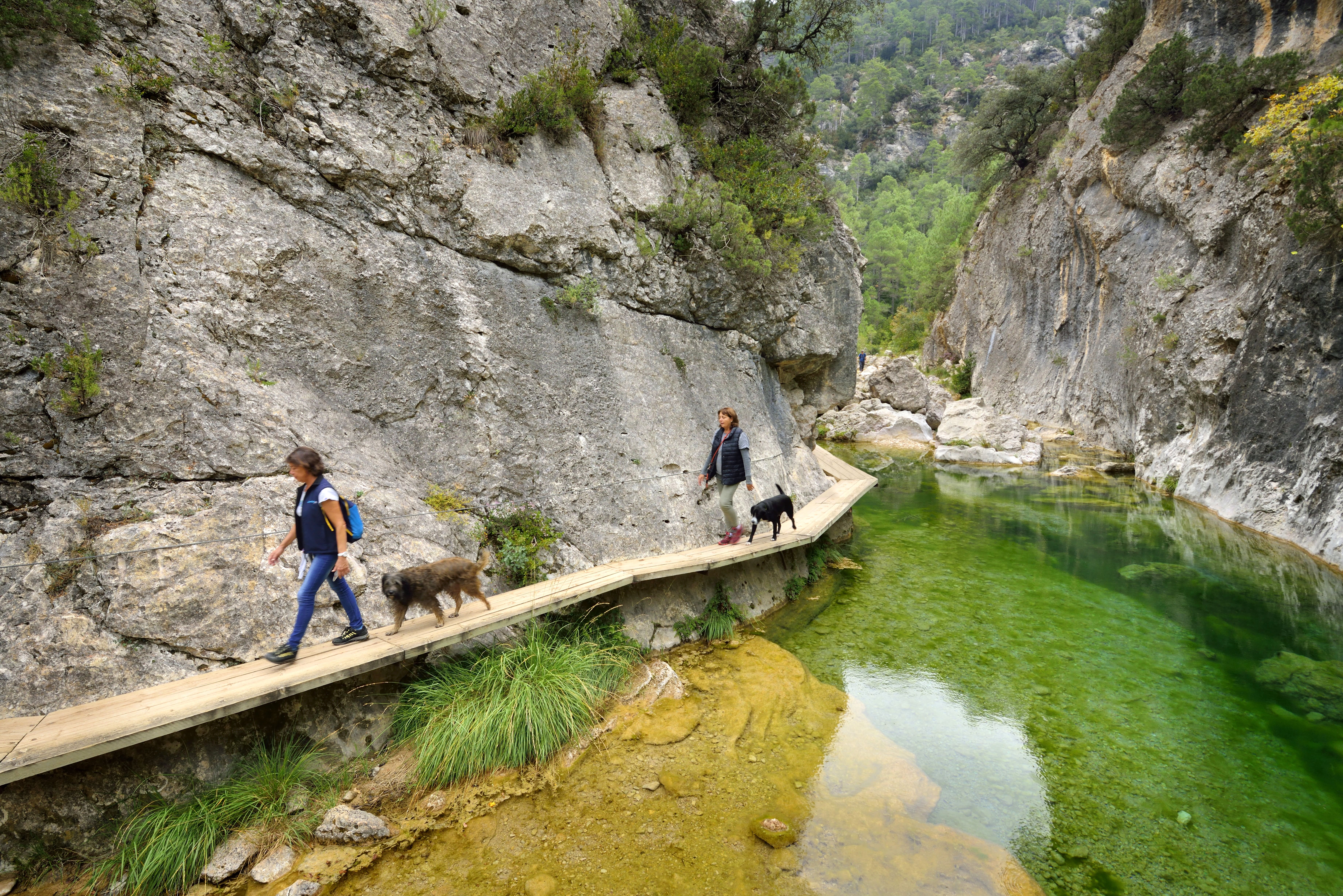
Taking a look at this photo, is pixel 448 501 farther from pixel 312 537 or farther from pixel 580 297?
pixel 580 297

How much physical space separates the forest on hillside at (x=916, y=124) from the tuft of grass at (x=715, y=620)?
3354 cm

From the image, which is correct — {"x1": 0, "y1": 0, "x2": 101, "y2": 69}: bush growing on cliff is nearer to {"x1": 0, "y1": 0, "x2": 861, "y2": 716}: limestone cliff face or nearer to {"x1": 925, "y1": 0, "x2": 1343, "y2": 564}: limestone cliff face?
{"x1": 0, "y1": 0, "x2": 861, "y2": 716}: limestone cliff face

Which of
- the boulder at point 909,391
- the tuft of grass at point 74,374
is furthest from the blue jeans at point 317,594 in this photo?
the boulder at point 909,391

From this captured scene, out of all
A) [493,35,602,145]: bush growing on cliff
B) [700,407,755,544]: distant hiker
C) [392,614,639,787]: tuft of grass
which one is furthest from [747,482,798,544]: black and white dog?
[493,35,602,145]: bush growing on cliff

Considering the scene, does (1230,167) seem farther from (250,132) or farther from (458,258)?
(250,132)

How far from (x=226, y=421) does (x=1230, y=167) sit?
2357cm

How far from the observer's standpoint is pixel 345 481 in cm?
554

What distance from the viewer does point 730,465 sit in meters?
7.57

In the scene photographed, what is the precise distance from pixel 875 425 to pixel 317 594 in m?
29.9

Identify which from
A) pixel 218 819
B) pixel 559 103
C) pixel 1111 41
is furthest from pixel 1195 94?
pixel 218 819

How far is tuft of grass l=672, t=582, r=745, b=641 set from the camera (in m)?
7.19

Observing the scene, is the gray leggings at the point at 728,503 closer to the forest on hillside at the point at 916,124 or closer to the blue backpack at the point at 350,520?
the blue backpack at the point at 350,520

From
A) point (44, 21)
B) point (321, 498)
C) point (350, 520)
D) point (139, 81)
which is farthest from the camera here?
point (139, 81)

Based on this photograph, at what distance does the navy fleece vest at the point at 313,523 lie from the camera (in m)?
4.28
